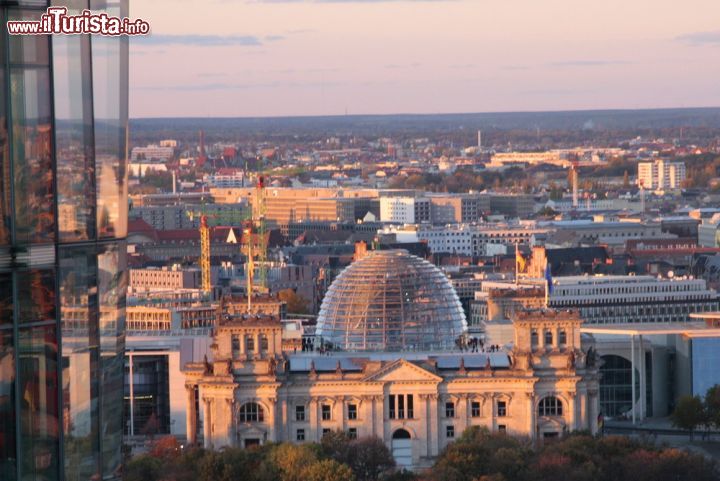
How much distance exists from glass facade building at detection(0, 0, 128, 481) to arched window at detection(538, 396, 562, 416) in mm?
55617

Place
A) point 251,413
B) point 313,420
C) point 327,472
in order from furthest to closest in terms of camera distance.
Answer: point 313,420 → point 251,413 → point 327,472

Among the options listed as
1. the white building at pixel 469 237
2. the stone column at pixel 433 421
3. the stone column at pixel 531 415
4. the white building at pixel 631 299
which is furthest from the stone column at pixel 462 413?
the white building at pixel 469 237

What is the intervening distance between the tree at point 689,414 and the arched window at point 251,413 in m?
12.6

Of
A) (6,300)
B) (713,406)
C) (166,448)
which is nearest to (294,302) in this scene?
(713,406)

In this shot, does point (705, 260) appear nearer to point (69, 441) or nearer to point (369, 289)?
point (369, 289)

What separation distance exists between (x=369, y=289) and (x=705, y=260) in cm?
7210

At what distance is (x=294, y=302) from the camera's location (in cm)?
11538

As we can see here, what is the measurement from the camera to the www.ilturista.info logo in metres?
11.2

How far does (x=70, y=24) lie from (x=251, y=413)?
182 ft

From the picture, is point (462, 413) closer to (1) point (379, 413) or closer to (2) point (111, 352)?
(1) point (379, 413)

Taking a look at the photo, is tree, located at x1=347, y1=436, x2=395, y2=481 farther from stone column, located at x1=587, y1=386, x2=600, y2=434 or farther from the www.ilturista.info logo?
the www.ilturista.info logo

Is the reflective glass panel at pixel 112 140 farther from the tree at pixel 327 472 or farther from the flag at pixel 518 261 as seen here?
the flag at pixel 518 261

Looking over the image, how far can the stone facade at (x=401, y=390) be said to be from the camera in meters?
66.4

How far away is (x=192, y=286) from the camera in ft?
404
